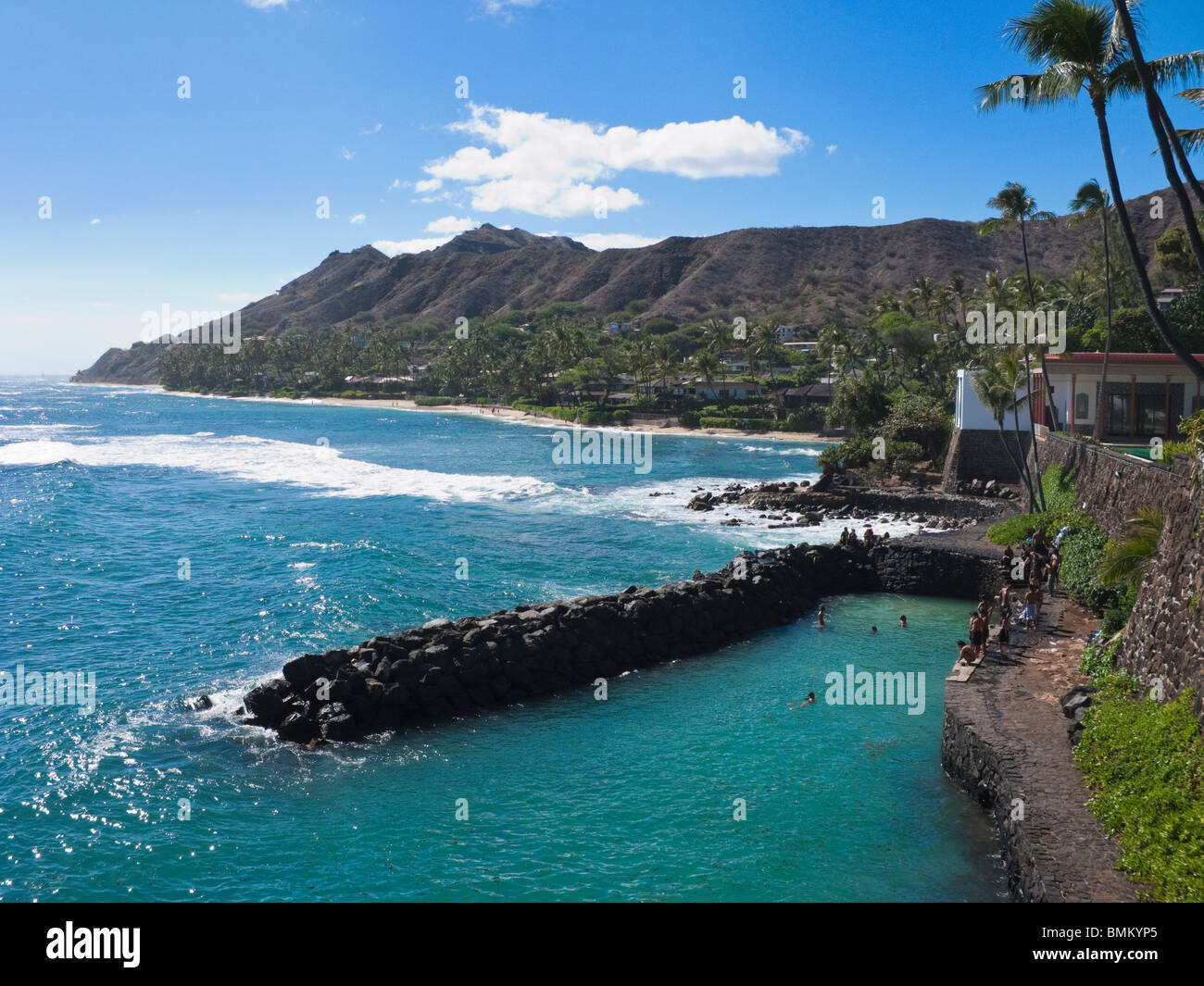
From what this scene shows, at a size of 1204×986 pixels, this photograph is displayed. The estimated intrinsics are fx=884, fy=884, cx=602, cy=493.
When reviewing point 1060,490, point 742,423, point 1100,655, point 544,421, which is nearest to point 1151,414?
point 1060,490

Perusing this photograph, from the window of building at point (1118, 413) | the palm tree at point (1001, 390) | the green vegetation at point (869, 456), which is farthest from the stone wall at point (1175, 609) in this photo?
the green vegetation at point (869, 456)

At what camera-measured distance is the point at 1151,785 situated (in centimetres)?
1227

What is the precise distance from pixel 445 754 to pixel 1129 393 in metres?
33.1

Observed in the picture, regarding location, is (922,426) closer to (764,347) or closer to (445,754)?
(445,754)

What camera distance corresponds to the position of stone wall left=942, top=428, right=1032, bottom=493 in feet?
144

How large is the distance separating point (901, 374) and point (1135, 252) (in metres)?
65.4

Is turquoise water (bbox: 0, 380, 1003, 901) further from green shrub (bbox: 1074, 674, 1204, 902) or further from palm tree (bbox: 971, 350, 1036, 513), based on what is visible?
palm tree (bbox: 971, 350, 1036, 513)

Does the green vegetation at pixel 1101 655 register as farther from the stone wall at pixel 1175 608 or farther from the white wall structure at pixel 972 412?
the white wall structure at pixel 972 412

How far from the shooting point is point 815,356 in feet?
393

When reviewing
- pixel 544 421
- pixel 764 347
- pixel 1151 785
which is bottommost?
pixel 1151 785

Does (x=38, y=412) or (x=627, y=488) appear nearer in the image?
(x=627, y=488)

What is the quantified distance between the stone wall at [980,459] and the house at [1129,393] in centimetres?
531
